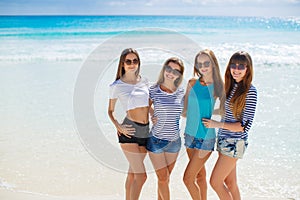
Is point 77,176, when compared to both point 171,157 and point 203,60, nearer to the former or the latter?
point 171,157

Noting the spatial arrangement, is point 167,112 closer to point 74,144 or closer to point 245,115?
point 245,115

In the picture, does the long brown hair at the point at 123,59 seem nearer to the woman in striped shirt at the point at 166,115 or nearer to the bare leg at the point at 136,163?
the woman in striped shirt at the point at 166,115

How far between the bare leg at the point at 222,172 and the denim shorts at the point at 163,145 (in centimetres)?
39

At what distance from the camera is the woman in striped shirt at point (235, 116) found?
314 centimetres

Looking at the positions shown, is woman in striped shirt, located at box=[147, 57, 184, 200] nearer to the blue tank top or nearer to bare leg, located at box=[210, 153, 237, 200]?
the blue tank top

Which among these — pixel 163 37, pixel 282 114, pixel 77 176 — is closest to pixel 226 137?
pixel 77 176

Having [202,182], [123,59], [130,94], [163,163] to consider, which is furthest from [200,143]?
[123,59]

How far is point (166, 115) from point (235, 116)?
1.89ft

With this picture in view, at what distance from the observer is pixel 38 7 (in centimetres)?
5234

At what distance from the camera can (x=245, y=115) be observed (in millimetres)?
3139

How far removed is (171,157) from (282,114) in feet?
15.7

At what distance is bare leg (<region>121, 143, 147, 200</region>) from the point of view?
134 inches

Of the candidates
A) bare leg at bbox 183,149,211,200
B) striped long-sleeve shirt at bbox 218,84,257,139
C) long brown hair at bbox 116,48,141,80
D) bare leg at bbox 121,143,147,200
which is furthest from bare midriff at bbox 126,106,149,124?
striped long-sleeve shirt at bbox 218,84,257,139

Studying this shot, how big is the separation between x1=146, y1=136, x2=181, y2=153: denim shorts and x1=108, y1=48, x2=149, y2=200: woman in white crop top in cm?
11
